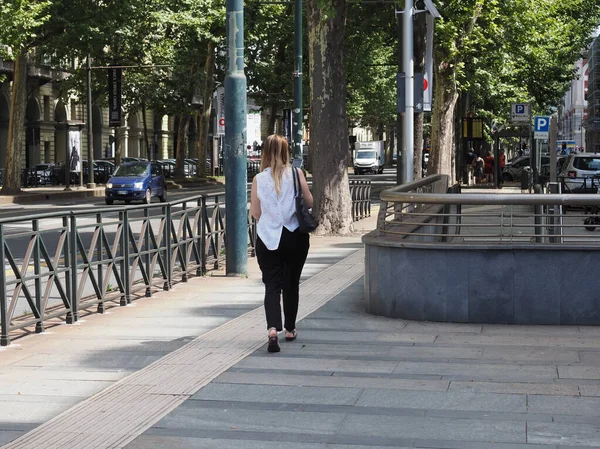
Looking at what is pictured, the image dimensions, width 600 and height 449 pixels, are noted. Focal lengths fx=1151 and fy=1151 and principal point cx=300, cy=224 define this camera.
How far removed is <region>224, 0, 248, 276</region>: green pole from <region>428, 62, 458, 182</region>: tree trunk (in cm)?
2666

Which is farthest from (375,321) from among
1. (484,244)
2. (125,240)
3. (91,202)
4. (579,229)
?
(91,202)

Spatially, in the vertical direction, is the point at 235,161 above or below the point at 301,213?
above

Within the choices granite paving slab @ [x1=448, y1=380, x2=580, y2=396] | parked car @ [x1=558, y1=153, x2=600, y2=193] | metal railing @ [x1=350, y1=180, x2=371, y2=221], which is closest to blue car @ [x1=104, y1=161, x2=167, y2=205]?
metal railing @ [x1=350, y1=180, x2=371, y2=221]

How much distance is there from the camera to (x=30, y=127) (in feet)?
207

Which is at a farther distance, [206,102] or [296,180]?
[206,102]

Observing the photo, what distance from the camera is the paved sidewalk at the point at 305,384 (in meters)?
5.94

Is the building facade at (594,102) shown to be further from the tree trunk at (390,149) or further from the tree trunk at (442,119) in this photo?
the tree trunk at (442,119)

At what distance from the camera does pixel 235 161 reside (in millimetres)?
14203

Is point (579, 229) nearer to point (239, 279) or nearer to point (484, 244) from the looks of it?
point (484, 244)

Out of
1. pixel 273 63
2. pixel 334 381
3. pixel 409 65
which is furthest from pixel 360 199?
pixel 273 63

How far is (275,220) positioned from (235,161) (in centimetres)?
571

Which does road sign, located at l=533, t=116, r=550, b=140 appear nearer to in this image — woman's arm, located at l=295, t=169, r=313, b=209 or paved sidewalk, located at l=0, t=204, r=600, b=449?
paved sidewalk, located at l=0, t=204, r=600, b=449

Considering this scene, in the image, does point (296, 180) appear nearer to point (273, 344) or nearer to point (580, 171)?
point (273, 344)

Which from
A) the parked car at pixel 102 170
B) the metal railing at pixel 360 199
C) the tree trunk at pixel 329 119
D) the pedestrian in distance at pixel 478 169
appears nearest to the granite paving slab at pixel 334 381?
the tree trunk at pixel 329 119
